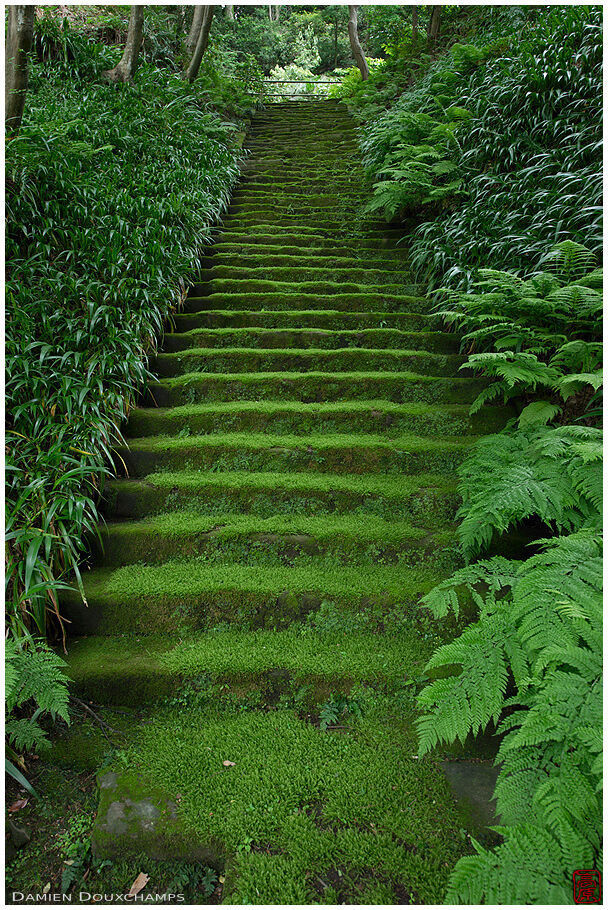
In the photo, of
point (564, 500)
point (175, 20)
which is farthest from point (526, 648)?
point (175, 20)

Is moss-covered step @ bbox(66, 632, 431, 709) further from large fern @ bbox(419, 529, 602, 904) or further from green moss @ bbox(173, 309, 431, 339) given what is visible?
green moss @ bbox(173, 309, 431, 339)

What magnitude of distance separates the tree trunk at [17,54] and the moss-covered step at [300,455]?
280 cm

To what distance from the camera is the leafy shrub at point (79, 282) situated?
86.8 inches

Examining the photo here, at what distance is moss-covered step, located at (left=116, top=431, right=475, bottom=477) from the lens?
286cm

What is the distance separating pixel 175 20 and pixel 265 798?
12204mm

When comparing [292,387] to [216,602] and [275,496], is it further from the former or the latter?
[216,602]

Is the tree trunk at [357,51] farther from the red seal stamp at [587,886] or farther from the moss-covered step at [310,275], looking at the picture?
the red seal stamp at [587,886]

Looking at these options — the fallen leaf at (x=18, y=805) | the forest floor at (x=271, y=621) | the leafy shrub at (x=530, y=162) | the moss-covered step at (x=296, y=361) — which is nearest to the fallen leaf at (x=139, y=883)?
the forest floor at (x=271, y=621)

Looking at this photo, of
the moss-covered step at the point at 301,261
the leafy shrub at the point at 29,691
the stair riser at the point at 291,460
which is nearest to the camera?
the leafy shrub at the point at 29,691

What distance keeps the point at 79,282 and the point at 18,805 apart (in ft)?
9.80

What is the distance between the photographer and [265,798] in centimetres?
153

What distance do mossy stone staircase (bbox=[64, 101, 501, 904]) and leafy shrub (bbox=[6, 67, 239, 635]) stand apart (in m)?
0.28

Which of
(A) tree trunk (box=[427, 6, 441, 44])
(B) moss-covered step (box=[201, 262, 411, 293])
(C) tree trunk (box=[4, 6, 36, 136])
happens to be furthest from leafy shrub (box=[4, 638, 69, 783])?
(A) tree trunk (box=[427, 6, 441, 44])

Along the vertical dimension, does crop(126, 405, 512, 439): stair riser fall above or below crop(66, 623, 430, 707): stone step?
above
